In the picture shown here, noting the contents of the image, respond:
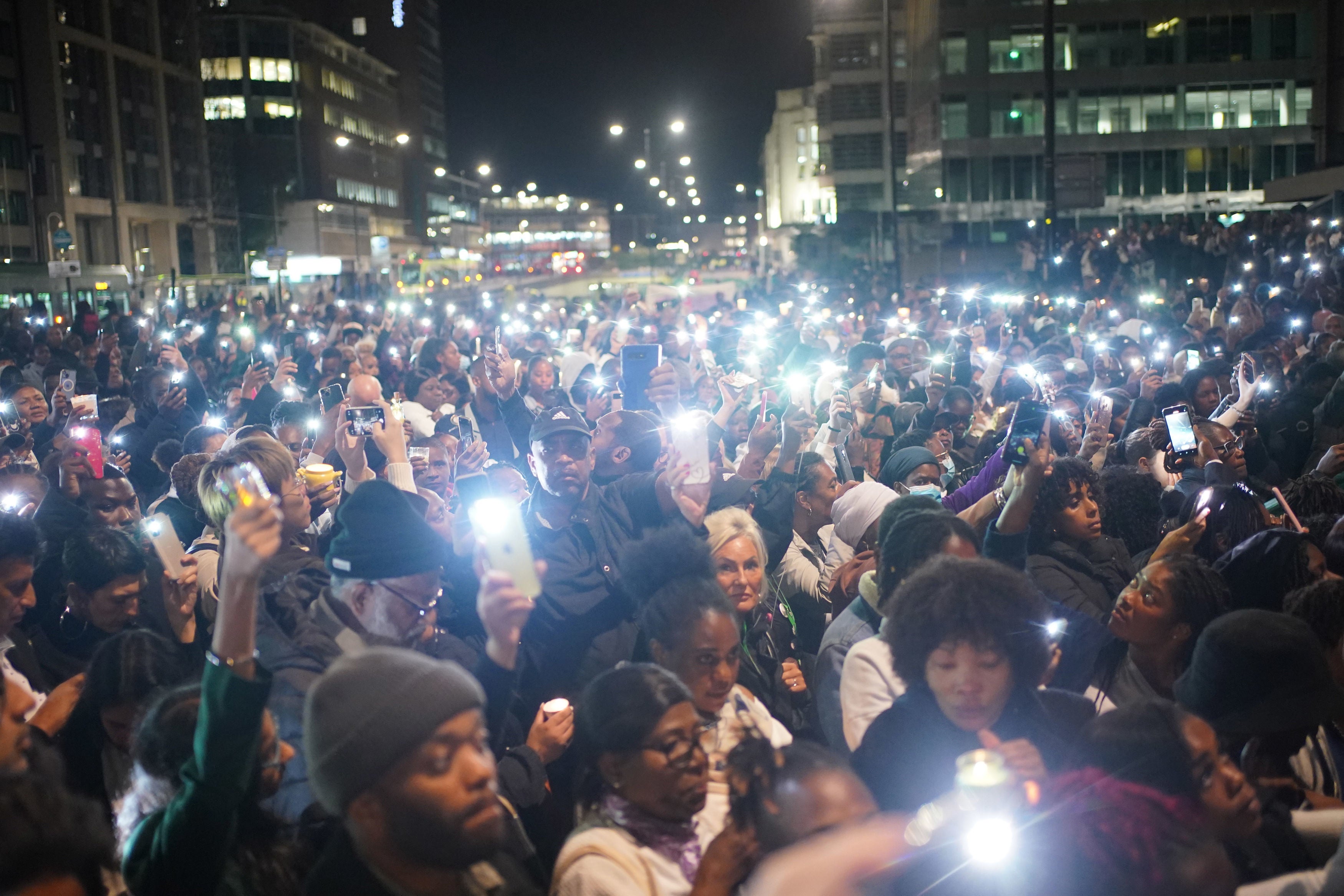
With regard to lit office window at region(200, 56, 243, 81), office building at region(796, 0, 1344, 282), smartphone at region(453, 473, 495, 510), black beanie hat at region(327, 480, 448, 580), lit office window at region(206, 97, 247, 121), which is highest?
lit office window at region(200, 56, 243, 81)

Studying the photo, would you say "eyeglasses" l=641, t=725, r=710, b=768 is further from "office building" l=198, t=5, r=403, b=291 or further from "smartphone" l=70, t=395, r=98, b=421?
"office building" l=198, t=5, r=403, b=291

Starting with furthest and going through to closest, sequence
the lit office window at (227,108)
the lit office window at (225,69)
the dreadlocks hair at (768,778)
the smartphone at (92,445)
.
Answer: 1. the lit office window at (227,108)
2. the lit office window at (225,69)
3. the smartphone at (92,445)
4. the dreadlocks hair at (768,778)

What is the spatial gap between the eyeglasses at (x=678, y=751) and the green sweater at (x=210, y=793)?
3.27 feet

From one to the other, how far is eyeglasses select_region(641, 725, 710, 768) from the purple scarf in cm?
14

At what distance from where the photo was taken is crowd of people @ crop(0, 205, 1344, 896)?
113 inches

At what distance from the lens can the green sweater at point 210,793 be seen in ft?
9.40

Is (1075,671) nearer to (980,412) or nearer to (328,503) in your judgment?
(328,503)

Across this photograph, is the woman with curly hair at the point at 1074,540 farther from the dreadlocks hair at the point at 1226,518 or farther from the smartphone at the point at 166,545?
the smartphone at the point at 166,545

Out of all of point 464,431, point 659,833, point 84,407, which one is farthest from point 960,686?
point 84,407

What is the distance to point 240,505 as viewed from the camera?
3.04 metres

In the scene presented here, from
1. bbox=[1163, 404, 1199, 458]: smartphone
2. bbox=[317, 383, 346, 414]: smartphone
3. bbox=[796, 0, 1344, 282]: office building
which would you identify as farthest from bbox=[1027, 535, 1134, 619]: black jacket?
bbox=[796, 0, 1344, 282]: office building

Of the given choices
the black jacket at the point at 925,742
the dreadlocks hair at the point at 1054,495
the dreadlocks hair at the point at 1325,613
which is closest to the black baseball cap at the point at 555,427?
the dreadlocks hair at the point at 1054,495

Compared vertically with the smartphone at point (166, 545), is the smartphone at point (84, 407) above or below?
above

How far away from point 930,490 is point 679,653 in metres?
3.16
